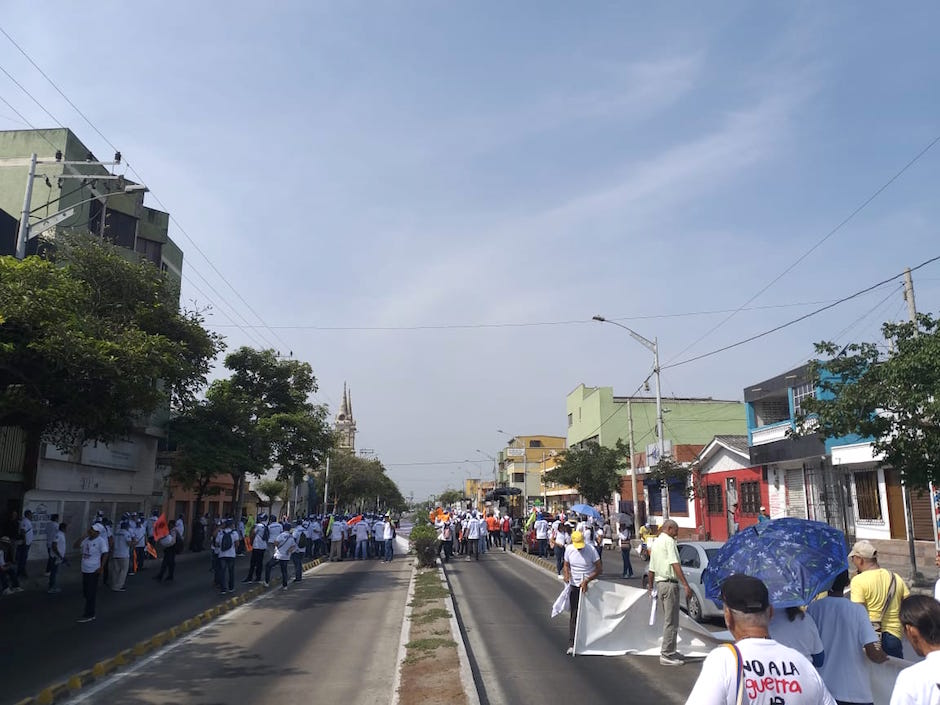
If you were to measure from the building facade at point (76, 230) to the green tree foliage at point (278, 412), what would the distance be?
14.0 ft

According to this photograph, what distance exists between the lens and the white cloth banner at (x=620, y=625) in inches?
378

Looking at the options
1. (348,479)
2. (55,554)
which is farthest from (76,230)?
(348,479)

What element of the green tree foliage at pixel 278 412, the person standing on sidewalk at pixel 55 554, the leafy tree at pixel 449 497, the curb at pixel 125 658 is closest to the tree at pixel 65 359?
the person standing on sidewalk at pixel 55 554

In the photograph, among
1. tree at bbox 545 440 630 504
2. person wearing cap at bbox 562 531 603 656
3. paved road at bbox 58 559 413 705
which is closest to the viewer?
paved road at bbox 58 559 413 705

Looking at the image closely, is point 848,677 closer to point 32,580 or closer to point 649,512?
point 32,580

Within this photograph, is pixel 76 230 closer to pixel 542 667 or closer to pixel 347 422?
pixel 542 667

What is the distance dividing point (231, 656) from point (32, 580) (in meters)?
12.6

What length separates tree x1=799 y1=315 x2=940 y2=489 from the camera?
12.8m

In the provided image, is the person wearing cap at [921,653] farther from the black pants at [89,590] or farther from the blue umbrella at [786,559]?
the black pants at [89,590]

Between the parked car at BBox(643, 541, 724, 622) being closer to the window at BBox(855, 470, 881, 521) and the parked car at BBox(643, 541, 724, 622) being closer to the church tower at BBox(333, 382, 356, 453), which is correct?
the window at BBox(855, 470, 881, 521)

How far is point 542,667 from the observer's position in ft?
29.7

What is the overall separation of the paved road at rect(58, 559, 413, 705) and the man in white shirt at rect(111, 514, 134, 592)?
3546 mm

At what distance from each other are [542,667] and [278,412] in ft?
98.1

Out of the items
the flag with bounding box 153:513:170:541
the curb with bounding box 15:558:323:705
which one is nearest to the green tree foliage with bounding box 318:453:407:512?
the flag with bounding box 153:513:170:541
